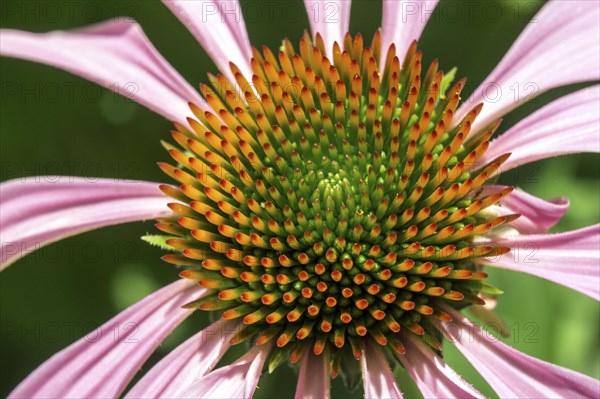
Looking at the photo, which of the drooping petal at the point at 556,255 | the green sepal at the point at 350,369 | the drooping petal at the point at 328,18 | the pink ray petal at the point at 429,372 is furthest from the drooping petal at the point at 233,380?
the drooping petal at the point at 328,18

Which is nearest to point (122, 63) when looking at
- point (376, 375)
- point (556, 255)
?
point (376, 375)

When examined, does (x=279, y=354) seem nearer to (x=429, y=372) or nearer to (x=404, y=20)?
(x=429, y=372)

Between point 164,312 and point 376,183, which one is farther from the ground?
point 376,183

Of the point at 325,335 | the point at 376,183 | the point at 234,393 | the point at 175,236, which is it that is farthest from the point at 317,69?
the point at 234,393

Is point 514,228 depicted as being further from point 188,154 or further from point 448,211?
point 188,154

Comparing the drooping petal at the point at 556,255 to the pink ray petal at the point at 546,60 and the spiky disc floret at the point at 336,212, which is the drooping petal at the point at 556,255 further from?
the pink ray petal at the point at 546,60

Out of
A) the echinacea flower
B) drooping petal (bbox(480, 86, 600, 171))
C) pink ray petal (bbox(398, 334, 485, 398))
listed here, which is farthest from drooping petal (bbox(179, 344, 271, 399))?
drooping petal (bbox(480, 86, 600, 171))

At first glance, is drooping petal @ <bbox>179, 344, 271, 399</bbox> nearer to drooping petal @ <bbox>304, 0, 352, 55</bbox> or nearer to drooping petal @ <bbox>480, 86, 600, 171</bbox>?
drooping petal @ <bbox>480, 86, 600, 171</bbox>
